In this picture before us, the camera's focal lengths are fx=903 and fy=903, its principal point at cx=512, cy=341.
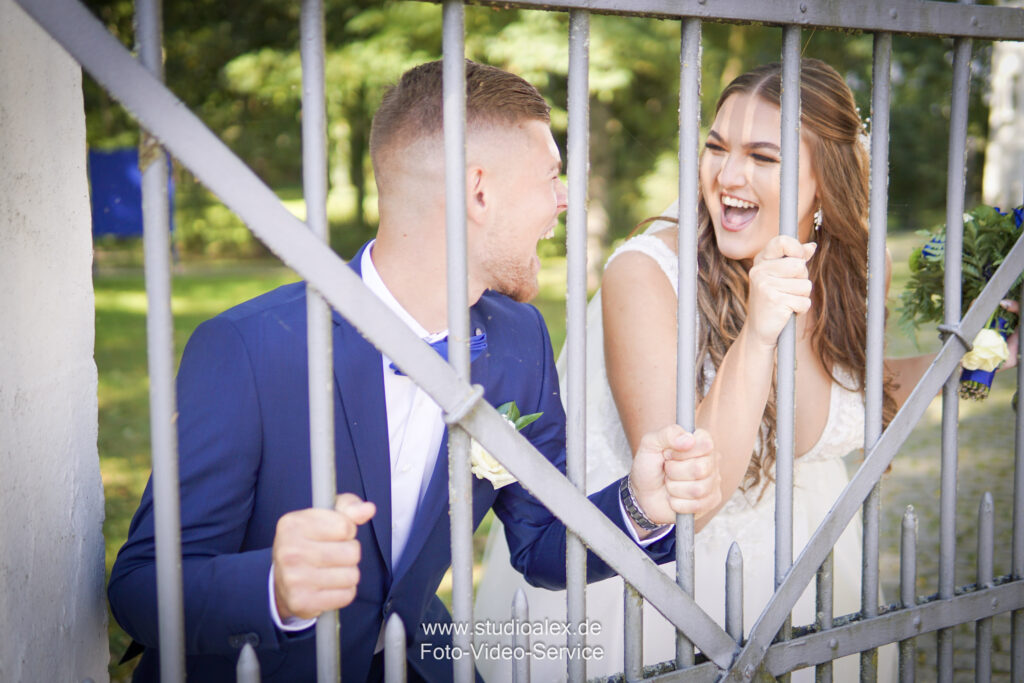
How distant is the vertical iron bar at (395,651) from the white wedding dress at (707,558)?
51.6 inches

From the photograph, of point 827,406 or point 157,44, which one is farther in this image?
point 827,406

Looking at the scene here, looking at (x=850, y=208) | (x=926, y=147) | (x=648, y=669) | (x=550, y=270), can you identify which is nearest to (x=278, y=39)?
(x=550, y=270)

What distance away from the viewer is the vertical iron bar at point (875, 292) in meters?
1.78

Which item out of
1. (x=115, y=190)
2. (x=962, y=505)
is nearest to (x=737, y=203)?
(x=962, y=505)

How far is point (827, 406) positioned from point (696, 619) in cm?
141

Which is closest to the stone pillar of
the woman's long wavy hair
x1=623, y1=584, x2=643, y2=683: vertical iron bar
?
the woman's long wavy hair

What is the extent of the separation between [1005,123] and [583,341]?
31.3 ft

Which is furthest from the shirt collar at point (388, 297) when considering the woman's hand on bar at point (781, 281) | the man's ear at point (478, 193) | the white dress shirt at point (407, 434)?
the woman's hand on bar at point (781, 281)

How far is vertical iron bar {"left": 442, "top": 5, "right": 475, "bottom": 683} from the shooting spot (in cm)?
137

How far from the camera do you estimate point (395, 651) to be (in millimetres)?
1418

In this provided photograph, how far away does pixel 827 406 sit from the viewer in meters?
2.89

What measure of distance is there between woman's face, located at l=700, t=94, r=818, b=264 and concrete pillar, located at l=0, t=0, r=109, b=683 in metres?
1.70

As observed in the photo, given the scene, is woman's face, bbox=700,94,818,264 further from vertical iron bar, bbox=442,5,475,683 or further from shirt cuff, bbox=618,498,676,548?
vertical iron bar, bbox=442,5,475,683

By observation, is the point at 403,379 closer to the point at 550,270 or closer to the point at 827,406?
the point at 827,406
